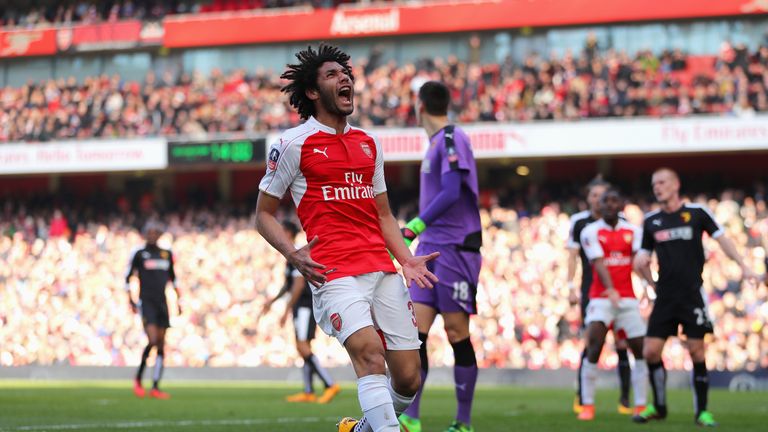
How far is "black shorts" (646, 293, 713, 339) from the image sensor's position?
1105 cm

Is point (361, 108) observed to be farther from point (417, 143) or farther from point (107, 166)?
point (107, 166)

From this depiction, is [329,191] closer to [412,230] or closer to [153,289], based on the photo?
[412,230]

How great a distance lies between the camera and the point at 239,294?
99.1 ft

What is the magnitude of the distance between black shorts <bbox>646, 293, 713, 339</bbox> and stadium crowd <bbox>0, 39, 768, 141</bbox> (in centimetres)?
1862

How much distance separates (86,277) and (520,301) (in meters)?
12.7

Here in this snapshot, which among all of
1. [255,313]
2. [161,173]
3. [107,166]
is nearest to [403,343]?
[255,313]

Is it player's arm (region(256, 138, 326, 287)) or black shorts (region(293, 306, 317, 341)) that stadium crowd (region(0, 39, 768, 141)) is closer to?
black shorts (region(293, 306, 317, 341))

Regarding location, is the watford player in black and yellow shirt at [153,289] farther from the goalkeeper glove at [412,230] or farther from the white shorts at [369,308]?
the white shorts at [369,308]

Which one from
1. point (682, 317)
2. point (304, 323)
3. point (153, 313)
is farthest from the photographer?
point (153, 313)

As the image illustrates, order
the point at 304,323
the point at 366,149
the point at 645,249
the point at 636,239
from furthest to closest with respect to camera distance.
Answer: the point at 304,323
the point at 636,239
the point at 645,249
the point at 366,149

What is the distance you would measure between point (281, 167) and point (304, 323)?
10078 millimetres

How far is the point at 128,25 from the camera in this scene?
3953 centimetres

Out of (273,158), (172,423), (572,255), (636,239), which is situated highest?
(273,158)

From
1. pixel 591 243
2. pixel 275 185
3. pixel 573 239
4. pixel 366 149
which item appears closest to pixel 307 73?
pixel 366 149
